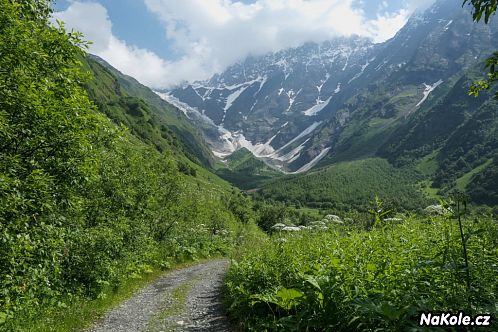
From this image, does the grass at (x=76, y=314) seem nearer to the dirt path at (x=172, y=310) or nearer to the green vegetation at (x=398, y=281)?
the dirt path at (x=172, y=310)

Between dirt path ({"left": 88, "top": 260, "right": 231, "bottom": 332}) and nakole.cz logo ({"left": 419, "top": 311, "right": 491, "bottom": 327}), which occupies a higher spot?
nakole.cz logo ({"left": 419, "top": 311, "right": 491, "bottom": 327})

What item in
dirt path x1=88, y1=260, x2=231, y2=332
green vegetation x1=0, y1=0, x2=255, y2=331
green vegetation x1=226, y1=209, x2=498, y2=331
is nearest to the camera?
green vegetation x1=226, y1=209, x2=498, y2=331

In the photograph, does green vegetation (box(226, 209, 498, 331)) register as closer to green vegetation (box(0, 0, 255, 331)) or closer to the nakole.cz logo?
the nakole.cz logo

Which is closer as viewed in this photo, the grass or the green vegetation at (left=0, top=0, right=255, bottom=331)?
the green vegetation at (left=0, top=0, right=255, bottom=331)

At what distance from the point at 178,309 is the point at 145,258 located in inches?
486

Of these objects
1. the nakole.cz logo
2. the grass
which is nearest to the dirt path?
the grass

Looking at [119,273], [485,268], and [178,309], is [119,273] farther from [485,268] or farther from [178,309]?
[485,268]

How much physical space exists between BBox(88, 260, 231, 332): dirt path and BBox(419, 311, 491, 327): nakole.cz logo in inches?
455

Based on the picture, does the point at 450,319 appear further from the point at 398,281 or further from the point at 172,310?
the point at 172,310

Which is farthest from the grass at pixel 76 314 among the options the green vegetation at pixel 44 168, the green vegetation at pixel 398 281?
the green vegetation at pixel 398 281

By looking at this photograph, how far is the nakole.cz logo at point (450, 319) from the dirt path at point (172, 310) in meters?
11.5

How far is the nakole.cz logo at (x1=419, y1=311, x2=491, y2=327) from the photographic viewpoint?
5969 mm

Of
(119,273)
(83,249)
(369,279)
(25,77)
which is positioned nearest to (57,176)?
(25,77)

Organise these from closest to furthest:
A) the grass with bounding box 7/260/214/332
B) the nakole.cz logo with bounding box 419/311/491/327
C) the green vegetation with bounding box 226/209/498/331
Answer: the nakole.cz logo with bounding box 419/311/491/327 < the green vegetation with bounding box 226/209/498/331 < the grass with bounding box 7/260/214/332
